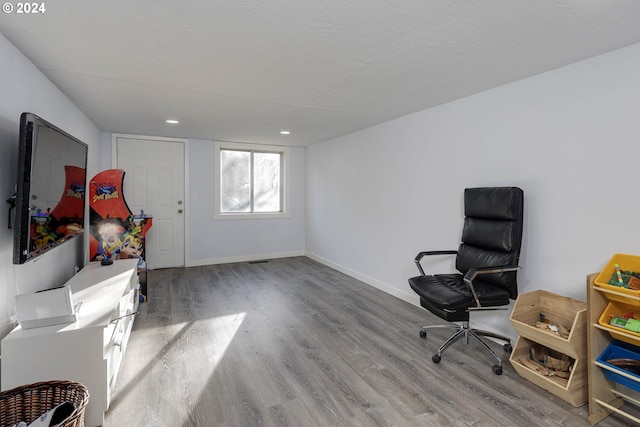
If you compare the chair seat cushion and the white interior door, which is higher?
the white interior door

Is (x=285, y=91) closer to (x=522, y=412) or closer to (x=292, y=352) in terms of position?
(x=292, y=352)

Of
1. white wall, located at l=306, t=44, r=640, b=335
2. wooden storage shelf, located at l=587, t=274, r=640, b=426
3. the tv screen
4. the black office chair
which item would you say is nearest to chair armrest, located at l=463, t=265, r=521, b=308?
the black office chair

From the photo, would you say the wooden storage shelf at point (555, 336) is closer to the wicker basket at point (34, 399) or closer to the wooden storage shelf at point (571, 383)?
the wooden storage shelf at point (571, 383)

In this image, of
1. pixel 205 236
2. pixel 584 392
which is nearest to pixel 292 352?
pixel 584 392

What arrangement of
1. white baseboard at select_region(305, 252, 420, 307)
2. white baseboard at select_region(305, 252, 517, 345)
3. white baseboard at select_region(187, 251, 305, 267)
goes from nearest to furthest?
1. white baseboard at select_region(305, 252, 517, 345)
2. white baseboard at select_region(305, 252, 420, 307)
3. white baseboard at select_region(187, 251, 305, 267)

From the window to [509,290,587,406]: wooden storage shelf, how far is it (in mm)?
4479

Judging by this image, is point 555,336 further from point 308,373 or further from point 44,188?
point 44,188

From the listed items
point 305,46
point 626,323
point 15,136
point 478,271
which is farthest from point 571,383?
point 15,136

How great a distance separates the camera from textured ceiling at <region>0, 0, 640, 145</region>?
1.58m

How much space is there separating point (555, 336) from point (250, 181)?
5017 millimetres

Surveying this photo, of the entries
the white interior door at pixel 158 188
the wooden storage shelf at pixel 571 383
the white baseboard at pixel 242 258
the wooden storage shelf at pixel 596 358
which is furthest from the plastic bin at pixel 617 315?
the white interior door at pixel 158 188

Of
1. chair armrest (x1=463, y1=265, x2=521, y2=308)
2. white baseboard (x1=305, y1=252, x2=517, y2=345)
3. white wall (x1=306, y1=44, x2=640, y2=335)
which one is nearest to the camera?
white wall (x1=306, y1=44, x2=640, y2=335)

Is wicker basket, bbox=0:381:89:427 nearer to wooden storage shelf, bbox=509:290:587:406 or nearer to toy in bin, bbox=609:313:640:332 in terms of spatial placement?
wooden storage shelf, bbox=509:290:587:406

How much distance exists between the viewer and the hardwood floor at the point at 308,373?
Answer: 1.84m
